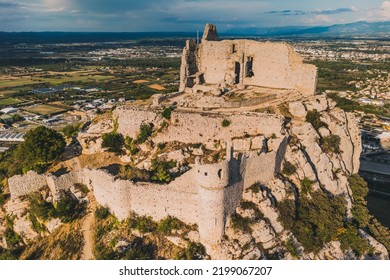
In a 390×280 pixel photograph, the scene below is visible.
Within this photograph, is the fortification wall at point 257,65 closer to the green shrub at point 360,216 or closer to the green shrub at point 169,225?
the green shrub at point 360,216

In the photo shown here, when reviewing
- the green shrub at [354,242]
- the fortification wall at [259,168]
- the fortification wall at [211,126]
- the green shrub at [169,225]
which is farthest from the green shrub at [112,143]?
the green shrub at [354,242]

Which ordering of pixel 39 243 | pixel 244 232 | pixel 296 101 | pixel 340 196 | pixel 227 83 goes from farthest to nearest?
pixel 227 83
pixel 296 101
pixel 340 196
pixel 39 243
pixel 244 232

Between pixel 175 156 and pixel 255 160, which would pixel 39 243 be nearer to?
pixel 175 156

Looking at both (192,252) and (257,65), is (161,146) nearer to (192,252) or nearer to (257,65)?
(192,252)

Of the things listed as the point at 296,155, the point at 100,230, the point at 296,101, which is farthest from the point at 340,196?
the point at 100,230

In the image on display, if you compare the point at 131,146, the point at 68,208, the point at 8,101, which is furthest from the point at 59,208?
the point at 8,101
